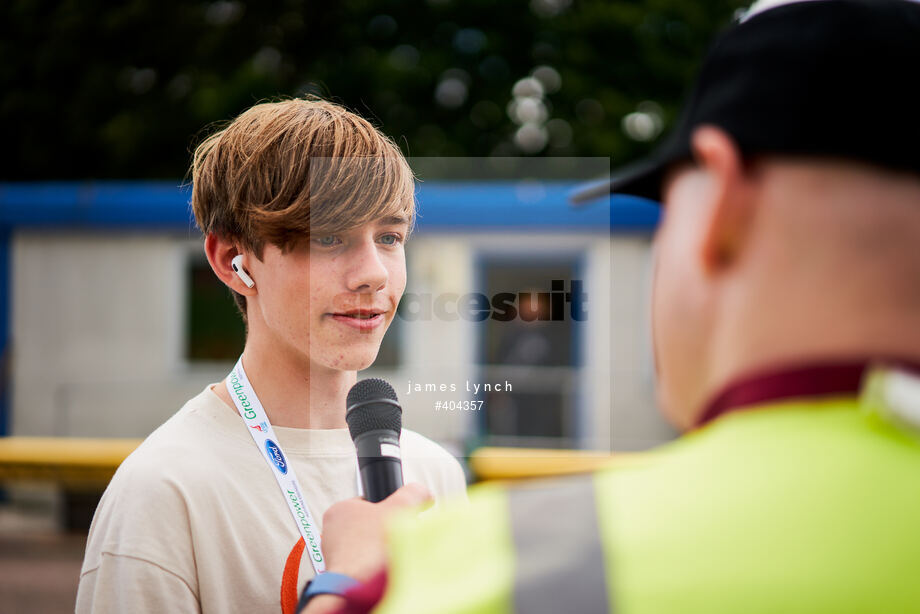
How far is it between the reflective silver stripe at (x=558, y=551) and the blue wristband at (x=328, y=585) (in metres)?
0.22

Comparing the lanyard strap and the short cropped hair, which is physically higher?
the short cropped hair

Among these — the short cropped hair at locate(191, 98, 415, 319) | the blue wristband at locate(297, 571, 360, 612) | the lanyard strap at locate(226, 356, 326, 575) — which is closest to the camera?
the blue wristband at locate(297, 571, 360, 612)

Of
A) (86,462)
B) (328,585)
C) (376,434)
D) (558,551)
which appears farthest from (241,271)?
(86,462)

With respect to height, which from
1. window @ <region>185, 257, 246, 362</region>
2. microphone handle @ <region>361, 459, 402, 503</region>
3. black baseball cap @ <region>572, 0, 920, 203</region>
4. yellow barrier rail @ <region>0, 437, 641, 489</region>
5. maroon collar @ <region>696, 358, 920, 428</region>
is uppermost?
black baseball cap @ <region>572, 0, 920, 203</region>

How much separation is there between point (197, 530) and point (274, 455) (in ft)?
0.74

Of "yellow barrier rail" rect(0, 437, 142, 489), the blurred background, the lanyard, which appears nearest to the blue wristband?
the lanyard

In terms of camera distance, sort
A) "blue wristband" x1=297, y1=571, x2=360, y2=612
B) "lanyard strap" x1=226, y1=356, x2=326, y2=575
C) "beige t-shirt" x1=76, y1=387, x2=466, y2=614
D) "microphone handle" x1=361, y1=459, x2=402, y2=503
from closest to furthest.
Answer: "blue wristband" x1=297, y1=571, x2=360, y2=612 < "microphone handle" x1=361, y1=459, x2=402, y2=503 < "beige t-shirt" x1=76, y1=387, x2=466, y2=614 < "lanyard strap" x1=226, y1=356, x2=326, y2=575

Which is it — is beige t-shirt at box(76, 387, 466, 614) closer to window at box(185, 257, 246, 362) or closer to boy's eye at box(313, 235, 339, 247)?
boy's eye at box(313, 235, 339, 247)

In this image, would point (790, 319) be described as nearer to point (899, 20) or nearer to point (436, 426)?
point (899, 20)

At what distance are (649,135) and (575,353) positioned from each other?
8.36 meters

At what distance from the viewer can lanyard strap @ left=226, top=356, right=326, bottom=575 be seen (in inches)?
63.8

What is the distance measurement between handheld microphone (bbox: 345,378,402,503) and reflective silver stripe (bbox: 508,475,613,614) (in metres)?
0.58

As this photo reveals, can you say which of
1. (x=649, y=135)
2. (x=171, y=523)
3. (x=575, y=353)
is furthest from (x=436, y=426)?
(x=649, y=135)

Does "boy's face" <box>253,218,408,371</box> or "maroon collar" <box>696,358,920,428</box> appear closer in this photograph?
"maroon collar" <box>696,358,920,428</box>
